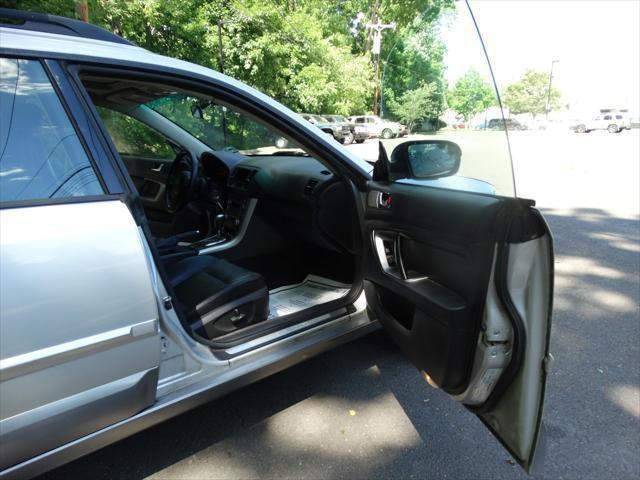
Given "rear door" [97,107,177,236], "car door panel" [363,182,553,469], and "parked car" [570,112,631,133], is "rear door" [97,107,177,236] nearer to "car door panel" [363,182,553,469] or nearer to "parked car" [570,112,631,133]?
"car door panel" [363,182,553,469]

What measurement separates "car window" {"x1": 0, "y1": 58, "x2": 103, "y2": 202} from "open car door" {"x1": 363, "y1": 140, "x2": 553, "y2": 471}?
4.08 feet

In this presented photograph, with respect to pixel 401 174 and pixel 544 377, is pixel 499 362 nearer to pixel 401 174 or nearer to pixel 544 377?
pixel 544 377

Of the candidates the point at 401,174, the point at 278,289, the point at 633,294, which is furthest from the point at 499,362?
the point at 633,294

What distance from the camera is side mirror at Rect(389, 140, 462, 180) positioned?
70.3 inches

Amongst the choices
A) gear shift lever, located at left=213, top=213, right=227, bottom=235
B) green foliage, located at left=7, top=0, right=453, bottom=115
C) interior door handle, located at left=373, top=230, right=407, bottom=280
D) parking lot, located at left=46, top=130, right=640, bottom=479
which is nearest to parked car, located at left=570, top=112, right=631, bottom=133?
green foliage, located at left=7, top=0, right=453, bottom=115

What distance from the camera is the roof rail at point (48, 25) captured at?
5.15 feet

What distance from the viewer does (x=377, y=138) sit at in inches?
86.4

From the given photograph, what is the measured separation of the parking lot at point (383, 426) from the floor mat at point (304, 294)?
377mm

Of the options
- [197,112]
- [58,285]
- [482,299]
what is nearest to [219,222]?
[197,112]

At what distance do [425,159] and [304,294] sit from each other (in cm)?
139

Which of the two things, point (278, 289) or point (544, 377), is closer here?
point (544, 377)

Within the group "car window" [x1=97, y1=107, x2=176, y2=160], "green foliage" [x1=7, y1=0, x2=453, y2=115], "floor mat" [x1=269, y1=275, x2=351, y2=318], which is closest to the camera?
"floor mat" [x1=269, y1=275, x2=351, y2=318]

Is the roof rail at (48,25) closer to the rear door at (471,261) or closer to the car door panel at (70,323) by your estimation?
the car door panel at (70,323)

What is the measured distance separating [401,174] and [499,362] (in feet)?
3.02
